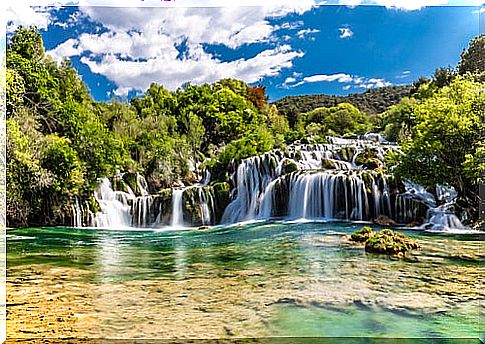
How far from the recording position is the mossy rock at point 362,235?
4223 millimetres

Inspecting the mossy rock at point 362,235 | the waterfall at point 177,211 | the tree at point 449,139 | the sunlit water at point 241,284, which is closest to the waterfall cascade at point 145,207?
the waterfall at point 177,211

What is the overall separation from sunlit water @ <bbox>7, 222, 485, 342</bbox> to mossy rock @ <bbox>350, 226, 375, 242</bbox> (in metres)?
0.08

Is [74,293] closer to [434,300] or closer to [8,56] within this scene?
[8,56]

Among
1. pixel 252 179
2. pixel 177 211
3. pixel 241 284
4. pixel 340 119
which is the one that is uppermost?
pixel 340 119

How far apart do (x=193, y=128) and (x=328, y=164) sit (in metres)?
1.36

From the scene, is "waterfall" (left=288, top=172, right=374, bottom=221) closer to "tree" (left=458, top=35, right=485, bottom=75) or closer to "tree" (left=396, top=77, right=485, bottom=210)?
"tree" (left=396, top=77, right=485, bottom=210)

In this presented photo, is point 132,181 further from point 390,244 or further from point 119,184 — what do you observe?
point 390,244

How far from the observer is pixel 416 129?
4445 mm

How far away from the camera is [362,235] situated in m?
4.25

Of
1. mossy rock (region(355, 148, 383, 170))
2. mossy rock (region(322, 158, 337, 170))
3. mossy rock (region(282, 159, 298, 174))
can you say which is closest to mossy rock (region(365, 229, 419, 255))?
mossy rock (region(355, 148, 383, 170))

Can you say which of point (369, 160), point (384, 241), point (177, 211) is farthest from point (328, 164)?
point (177, 211)

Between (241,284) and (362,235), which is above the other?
(362,235)

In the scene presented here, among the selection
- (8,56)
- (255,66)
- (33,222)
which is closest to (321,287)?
(255,66)

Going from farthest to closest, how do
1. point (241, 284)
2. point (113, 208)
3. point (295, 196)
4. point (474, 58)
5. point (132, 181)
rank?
point (132, 181) → point (113, 208) → point (295, 196) → point (474, 58) → point (241, 284)
